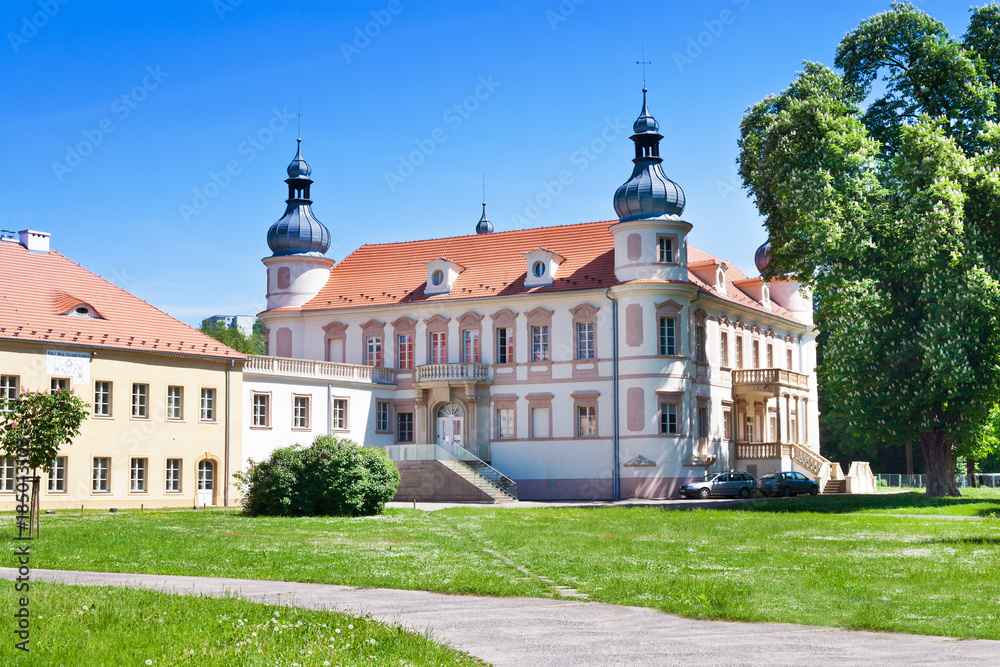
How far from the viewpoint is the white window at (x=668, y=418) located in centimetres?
4775

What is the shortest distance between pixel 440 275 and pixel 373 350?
4.84 metres

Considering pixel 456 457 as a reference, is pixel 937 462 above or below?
below

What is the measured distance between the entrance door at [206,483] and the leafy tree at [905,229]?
75.0 feet

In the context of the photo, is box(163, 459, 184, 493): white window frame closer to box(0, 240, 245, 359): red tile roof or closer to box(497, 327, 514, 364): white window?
box(0, 240, 245, 359): red tile roof

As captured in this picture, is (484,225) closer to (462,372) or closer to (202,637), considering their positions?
(462,372)

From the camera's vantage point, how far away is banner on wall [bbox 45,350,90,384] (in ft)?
126

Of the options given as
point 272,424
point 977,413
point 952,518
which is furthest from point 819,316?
point 272,424

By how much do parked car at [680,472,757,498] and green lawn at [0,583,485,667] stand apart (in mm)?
36359

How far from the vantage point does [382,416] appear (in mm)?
52875

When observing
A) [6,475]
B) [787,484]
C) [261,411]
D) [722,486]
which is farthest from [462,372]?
[6,475]

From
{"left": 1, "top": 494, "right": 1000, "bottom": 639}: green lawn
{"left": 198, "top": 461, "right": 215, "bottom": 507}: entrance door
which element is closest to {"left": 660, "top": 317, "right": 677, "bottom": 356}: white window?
{"left": 1, "top": 494, "right": 1000, "bottom": 639}: green lawn

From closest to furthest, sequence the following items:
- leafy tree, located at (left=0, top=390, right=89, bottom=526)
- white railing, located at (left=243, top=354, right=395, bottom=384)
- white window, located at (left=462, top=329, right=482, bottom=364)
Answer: leafy tree, located at (left=0, top=390, right=89, bottom=526) < white railing, located at (left=243, top=354, right=395, bottom=384) < white window, located at (left=462, top=329, right=482, bottom=364)

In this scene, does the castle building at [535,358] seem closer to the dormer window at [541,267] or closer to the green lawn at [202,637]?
the dormer window at [541,267]

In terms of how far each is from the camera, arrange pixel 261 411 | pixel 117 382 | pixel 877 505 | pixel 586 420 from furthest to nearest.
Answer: pixel 586 420
pixel 261 411
pixel 117 382
pixel 877 505
